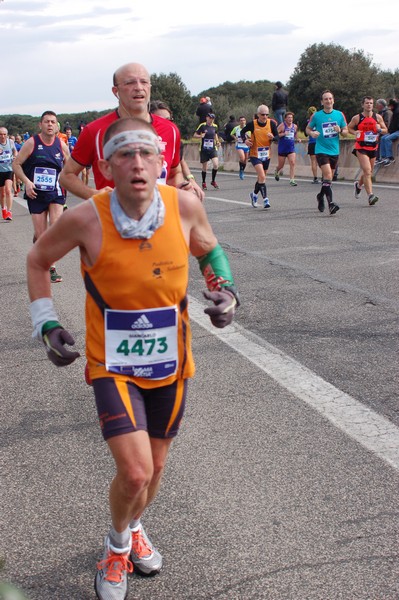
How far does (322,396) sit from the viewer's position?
5.38 metres

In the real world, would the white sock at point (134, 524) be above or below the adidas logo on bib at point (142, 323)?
below

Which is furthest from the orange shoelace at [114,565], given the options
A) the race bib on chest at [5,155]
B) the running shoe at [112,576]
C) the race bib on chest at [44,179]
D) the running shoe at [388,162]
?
the running shoe at [388,162]

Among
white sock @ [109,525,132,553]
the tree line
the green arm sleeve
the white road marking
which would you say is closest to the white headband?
the green arm sleeve

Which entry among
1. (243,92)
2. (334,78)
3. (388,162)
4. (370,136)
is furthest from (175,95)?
(370,136)

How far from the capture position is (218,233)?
45.4 ft

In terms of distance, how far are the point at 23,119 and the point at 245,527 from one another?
97.9 meters

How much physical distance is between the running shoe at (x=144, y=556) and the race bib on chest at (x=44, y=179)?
25.8 ft

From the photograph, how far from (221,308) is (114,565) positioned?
1.03 metres

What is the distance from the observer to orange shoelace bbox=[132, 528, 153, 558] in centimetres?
342

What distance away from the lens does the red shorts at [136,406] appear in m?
3.08

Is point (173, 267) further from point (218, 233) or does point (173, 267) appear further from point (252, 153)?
point (252, 153)

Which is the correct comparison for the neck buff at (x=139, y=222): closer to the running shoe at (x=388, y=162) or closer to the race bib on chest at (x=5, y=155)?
the race bib on chest at (x=5, y=155)

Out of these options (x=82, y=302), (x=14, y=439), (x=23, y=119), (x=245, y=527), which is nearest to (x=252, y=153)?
(x=82, y=302)

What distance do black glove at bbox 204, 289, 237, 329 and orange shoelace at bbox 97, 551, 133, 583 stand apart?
0.95m
